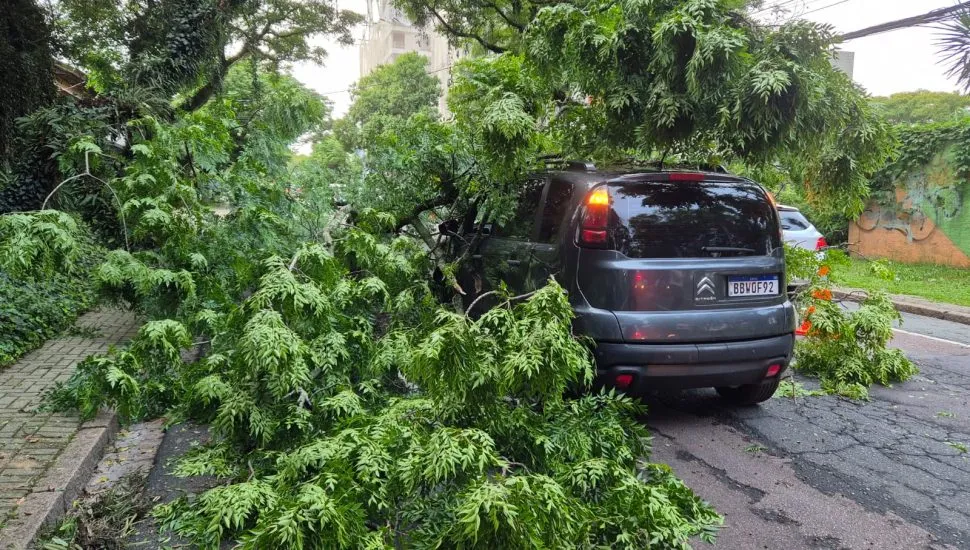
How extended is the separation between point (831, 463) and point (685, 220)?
5.74 ft

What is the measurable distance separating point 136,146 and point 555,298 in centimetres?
403

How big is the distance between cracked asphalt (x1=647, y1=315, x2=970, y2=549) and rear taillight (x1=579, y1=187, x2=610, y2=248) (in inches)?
56.5

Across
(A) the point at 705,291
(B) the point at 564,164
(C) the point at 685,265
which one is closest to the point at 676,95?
(B) the point at 564,164

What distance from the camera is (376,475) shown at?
2.57 meters

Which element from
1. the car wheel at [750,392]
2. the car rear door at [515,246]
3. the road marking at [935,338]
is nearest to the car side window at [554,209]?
the car rear door at [515,246]

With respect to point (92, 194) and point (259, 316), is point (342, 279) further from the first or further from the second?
point (92, 194)

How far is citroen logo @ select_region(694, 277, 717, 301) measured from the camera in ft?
13.2

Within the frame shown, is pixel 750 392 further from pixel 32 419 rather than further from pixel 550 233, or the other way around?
pixel 32 419

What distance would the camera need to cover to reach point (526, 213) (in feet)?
16.1

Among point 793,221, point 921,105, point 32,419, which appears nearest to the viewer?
point 32,419

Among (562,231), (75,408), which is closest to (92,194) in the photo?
(75,408)

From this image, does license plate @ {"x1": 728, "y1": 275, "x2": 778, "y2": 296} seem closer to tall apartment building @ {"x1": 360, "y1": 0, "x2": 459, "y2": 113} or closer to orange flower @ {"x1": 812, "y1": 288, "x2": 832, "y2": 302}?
orange flower @ {"x1": 812, "y1": 288, "x2": 832, "y2": 302}

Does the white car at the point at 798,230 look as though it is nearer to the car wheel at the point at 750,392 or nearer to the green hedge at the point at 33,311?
the car wheel at the point at 750,392

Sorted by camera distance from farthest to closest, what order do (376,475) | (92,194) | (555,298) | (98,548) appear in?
1. (92,194)
2. (555,298)
3. (98,548)
4. (376,475)
